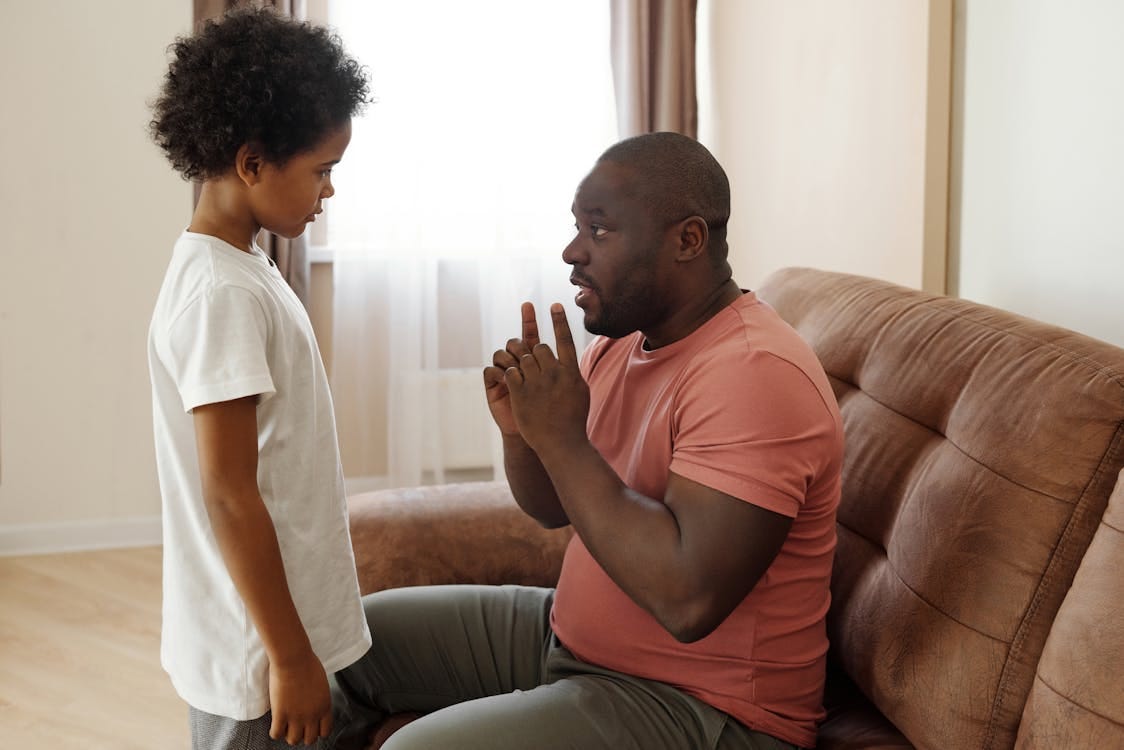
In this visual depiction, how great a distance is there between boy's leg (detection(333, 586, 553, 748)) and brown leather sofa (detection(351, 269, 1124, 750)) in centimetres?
41

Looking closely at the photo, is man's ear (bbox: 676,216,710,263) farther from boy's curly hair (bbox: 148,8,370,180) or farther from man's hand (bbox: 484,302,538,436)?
boy's curly hair (bbox: 148,8,370,180)

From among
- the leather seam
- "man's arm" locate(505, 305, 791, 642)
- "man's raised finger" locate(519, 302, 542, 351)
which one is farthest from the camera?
"man's raised finger" locate(519, 302, 542, 351)

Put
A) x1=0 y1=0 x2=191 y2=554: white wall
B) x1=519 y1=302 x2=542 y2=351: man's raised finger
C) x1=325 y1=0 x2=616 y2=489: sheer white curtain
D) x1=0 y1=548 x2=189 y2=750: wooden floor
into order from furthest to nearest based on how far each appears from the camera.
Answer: x1=325 y1=0 x2=616 y2=489: sheer white curtain
x1=0 y1=0 x2=191 y2=554: white wall
x1=0 y1=548 x2=189 y2=750: wooden floor
x1=519 y1=302 x2=542 y2=351: man's raised finger

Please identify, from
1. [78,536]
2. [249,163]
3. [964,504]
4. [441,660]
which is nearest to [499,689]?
[441,660]

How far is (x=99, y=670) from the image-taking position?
8.17ft

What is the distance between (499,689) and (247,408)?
541 millimetres

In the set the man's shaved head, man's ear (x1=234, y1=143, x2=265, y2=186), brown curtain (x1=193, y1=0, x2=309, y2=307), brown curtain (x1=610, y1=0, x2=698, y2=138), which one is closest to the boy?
man's ear (x1=234, y1=143, x2=265, y2=186)

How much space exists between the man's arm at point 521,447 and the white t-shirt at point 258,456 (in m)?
0.21

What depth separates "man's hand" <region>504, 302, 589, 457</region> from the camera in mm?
1229

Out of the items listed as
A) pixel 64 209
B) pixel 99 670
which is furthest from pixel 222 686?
pixel 64 209

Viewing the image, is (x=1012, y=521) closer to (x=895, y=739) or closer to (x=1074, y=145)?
(x=895, y=739)

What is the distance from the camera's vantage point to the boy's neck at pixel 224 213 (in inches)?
50.6

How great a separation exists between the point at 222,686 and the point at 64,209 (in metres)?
2.45

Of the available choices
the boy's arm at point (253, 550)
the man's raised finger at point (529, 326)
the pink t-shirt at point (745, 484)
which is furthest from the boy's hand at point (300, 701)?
the man's raised finger at point (529, 326)
